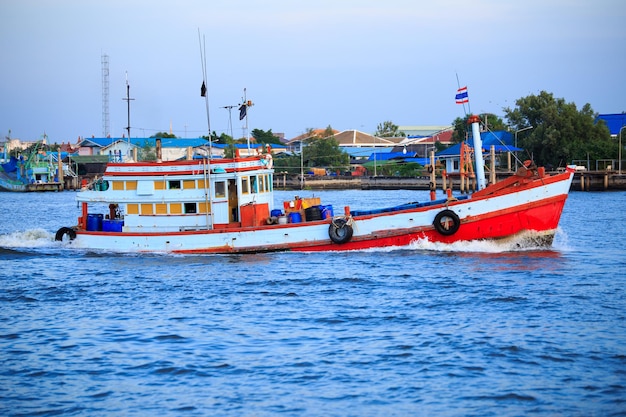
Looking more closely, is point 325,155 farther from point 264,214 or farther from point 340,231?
point 340,231

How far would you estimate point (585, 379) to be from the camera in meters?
15.3

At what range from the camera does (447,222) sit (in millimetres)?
29203

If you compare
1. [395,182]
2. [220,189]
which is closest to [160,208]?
[220,189]

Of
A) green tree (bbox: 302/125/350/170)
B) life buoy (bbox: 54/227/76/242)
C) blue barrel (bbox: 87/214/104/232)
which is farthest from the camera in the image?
green tree (bbox: 302/125/350/170)

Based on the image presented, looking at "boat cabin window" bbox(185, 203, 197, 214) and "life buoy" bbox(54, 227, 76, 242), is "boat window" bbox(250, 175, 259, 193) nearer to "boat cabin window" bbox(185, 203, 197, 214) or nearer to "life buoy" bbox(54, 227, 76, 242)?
"boat cabin window" bbox(185, 203, 197, 214)

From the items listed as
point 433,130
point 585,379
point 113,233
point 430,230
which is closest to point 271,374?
point 585,379

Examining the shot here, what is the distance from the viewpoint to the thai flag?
101 feet

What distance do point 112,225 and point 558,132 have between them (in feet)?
224

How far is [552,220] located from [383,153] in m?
97.1

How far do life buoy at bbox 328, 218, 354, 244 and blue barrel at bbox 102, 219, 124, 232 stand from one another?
8321 millimetres

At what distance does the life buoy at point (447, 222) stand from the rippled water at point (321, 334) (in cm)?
73

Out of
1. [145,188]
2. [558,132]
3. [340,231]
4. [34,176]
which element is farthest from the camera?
[34,176]

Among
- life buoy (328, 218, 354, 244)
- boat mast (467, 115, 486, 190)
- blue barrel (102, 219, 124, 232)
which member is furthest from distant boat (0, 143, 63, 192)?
boat mast (467, 115, 486, 190)

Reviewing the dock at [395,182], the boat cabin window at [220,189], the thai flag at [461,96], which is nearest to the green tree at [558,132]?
the dock at [395,182]
